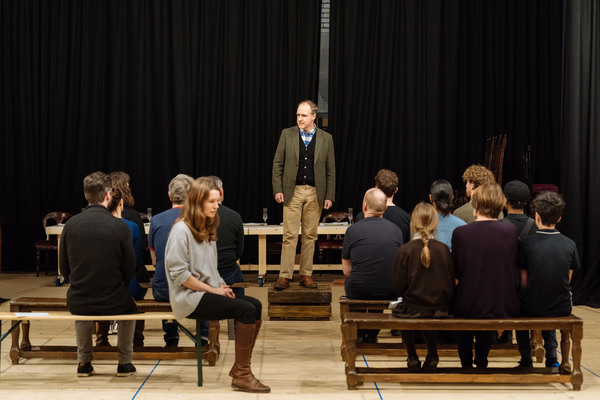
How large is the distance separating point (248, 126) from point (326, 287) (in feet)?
14.0

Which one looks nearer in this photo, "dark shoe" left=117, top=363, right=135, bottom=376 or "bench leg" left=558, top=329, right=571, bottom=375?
"bench leg" left=558, top=329, right=571, bottom=375

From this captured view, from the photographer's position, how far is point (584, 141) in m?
7.79

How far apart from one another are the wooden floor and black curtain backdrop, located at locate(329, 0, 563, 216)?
488 centimetres

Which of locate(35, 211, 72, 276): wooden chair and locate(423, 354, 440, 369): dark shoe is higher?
locate(35, 211, 72, 276): wooden chair

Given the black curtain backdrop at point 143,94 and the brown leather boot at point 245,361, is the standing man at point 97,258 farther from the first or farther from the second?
the black curtain backdrop at point 143,94

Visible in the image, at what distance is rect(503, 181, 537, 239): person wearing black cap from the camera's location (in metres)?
4.75

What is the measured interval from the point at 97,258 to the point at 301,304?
2.82 metres

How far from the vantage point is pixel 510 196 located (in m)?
4.81

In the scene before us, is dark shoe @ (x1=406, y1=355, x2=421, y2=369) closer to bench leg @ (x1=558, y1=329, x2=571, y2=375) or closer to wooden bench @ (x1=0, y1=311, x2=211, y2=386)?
bench leg @ (x1=558, y1=329, x2=571, y2=375)

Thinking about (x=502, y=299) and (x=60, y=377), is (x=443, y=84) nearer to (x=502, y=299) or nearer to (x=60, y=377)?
(x=502, y=299)

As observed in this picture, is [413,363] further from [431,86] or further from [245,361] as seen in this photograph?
[431,86]

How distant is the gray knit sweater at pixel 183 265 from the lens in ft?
13.5

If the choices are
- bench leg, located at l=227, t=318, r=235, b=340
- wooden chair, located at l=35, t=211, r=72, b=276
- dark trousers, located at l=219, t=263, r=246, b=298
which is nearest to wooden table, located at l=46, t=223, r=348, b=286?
wooden chair, located at l=35, t=211, r=72, b=276

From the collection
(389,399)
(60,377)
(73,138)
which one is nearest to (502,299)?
(389,399)
